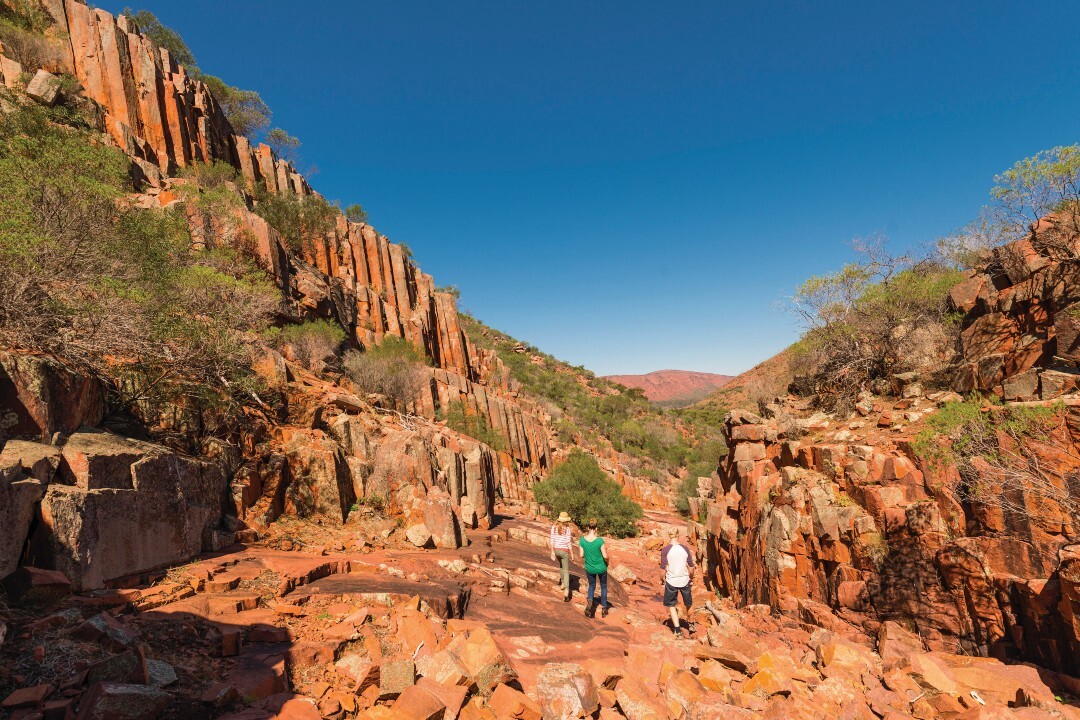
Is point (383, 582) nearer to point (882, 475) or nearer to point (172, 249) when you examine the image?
point (882, 475)

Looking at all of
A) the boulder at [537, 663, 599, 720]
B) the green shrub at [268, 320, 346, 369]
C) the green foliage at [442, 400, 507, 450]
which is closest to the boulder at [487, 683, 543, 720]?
the boulder at [537, 663, 599, 720]

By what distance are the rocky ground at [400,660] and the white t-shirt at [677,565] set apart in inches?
36.4

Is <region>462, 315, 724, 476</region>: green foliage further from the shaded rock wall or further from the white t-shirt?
the white t-shirt

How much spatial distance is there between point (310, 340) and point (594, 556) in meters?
15.6

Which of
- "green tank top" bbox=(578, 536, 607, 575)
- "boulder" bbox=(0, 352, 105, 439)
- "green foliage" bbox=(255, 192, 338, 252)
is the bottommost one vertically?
"green tank top" bbox=(578, 536, 607, 575)

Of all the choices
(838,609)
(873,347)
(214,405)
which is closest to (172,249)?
(214,405)

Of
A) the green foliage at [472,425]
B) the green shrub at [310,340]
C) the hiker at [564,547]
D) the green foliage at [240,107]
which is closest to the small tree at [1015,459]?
the hiker at [564,547]

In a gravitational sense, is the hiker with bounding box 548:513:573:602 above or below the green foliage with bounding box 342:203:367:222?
below

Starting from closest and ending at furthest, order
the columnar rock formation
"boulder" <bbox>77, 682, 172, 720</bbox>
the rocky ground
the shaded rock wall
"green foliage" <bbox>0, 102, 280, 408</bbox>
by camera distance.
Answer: "boulder" <bbox>77, 682, 172, 720</bbox>, the rocky ground, the columnar rock formation, "green foliage" <bbox>0, 102, 280, 408</bbox>, the shaded rock wall

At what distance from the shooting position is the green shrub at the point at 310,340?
18000mm

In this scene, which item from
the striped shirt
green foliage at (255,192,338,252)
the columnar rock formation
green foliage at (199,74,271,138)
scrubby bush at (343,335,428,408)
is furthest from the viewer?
green foliage at (199,74,271,138)

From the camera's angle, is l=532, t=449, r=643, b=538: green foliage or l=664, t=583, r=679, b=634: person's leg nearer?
l=664, t=583, r=679, b=634: person's leg

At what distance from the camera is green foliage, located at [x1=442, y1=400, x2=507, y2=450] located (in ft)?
82.2

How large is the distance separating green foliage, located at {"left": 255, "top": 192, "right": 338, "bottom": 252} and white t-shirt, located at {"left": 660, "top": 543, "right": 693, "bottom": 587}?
93.9 feet
